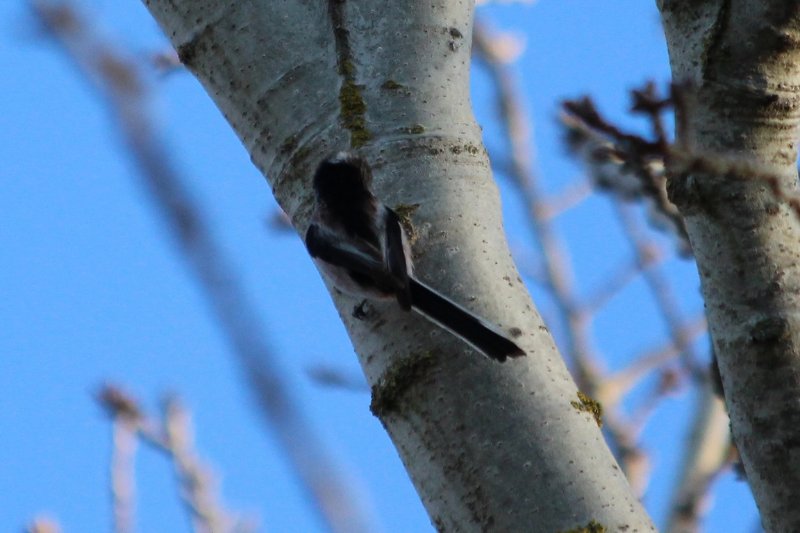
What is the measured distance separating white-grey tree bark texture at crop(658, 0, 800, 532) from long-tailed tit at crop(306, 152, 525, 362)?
2.06 feet

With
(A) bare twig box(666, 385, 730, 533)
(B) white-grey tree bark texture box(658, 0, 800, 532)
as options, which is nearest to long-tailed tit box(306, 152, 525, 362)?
(B) white-grey tree bark texture box(658, 0, 800, 532)

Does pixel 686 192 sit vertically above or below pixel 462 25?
below

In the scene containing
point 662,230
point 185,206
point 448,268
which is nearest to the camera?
point 185,206

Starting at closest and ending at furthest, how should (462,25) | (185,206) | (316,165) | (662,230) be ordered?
(185,206) < (316,165) < (462,25) < (662,230)

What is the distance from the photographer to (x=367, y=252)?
125 inches

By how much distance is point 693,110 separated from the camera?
259 cm

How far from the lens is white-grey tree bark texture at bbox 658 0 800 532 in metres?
2.42

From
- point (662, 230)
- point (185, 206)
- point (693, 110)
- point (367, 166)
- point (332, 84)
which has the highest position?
point (662, 230)

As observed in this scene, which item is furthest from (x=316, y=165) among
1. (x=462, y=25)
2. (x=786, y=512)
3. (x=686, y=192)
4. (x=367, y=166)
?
(x=786, y=512)

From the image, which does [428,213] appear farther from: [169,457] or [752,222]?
[169,457]

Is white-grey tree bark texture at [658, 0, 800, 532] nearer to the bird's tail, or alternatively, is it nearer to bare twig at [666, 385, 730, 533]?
the bird's tail

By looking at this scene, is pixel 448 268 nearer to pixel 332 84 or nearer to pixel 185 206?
pixel 332 84

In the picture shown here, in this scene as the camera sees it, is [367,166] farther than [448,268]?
Yes

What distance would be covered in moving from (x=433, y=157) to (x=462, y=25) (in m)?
0.51
